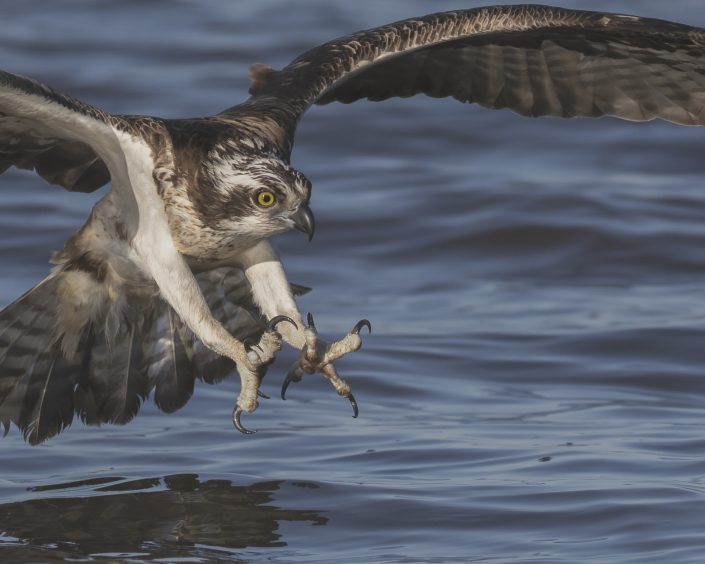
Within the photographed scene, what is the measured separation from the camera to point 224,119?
300 inches

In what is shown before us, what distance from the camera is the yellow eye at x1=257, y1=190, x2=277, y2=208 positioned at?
698cm

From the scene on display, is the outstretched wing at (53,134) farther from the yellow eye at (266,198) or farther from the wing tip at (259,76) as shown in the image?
the wing tip at (259,76)

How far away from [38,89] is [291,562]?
2082mm

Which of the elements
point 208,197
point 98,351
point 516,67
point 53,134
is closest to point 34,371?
point 98,351

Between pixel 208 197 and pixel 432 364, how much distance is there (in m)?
2.80

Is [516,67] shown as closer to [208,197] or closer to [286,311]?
[286,311]

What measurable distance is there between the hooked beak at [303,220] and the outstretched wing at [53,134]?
2.70 ft

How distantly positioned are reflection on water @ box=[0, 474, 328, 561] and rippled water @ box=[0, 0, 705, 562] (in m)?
0.01

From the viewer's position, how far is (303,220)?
6980 millimetres

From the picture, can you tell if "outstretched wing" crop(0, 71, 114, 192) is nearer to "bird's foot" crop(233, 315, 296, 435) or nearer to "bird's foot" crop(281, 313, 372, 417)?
"bird's foot" crop(233, 315, 296, 435)

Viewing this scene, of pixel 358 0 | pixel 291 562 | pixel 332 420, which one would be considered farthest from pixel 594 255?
pixel 358 0

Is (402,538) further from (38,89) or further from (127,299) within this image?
(38,89)

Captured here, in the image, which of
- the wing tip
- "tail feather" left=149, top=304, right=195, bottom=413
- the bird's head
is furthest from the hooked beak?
the wing tip

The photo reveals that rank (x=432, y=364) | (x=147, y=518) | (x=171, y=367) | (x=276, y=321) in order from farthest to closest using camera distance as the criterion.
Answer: (x=432, y=364), (x=171, y=367), (x=276, y=321), (x=147, y=518)
